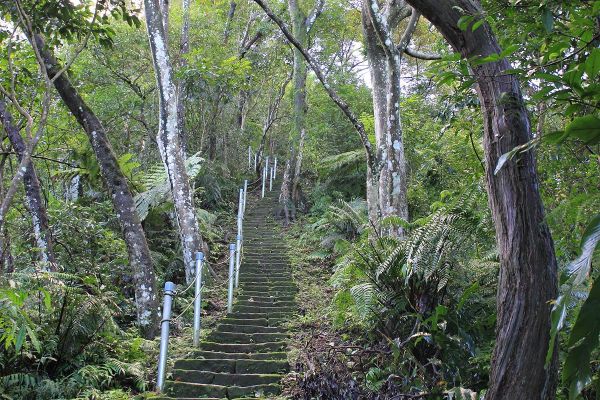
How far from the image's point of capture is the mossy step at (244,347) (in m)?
6.71

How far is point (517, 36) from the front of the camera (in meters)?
3.00

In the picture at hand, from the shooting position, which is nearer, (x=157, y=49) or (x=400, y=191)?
(x=400, y=191)

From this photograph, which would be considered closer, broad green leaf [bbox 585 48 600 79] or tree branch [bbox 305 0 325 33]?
broad green leaf [bbox 585 48 600 79]

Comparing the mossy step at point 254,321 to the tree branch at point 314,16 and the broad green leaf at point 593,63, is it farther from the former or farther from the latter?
the tree branch at point 314,16

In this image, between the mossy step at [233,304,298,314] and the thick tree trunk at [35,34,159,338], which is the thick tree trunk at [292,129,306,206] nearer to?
the mossy step at [233,304,298,314]

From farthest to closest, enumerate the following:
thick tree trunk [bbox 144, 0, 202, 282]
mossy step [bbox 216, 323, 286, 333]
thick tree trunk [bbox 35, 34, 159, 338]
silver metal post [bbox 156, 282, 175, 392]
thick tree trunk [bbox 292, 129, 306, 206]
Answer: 1. thick tree trunk [bbox 292, 129, 306, 206]
2. thick tree trunk [bbox 144, 0, 202, 282]
3. mossy step [bbox 216, 323, 286, 333]
4. thick tree trunk [bbox 35, 34, 159, 338]
5. silver metal post [bbox 156, 282, 175, 392]

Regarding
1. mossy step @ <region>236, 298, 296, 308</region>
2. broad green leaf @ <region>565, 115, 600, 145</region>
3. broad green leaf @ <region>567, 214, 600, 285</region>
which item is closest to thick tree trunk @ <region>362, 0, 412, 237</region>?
mossy step @ <region>236, 298, 296, 308</region>

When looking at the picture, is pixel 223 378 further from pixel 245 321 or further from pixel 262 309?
pixel 262 309

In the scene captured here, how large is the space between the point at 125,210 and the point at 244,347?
2511 millimetres

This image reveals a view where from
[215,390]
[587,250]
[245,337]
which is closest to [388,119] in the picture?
[245,337]

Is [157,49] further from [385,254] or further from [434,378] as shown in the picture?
[434,378]

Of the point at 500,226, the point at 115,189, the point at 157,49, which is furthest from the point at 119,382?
the point at 157,49

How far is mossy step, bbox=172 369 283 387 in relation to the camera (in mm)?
5574

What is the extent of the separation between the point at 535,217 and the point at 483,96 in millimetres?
733
